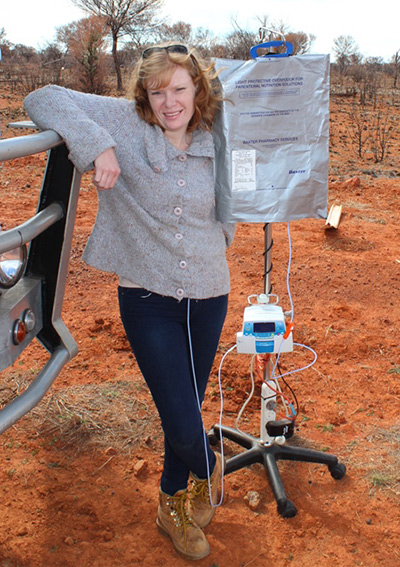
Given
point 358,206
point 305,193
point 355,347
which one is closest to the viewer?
point 305,193

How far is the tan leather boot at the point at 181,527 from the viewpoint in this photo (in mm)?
2588

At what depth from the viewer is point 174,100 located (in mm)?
2287

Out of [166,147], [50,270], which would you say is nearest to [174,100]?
[166,147]

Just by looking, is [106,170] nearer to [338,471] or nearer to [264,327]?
[264,327]

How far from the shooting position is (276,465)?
3.10 metres

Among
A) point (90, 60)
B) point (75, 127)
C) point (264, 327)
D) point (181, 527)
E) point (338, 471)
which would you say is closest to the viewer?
point (75, 127)

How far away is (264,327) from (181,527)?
950 millimetres

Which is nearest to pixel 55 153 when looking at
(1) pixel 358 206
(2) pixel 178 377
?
(2) pixel 178 377

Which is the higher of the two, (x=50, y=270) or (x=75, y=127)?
(x=75, y=127)

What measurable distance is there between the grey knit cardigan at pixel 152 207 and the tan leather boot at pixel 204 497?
0.82 metres

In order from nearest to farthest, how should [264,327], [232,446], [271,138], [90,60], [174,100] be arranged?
1. [174,100]
2. [271,138]
3. [264,327]
4. [232,446]
5. [90,60]

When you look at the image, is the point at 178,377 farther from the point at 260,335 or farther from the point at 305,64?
the point at 305,64

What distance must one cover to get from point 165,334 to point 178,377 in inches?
6.9

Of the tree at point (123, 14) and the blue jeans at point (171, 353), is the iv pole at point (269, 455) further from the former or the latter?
the tree at point (123, 14)
